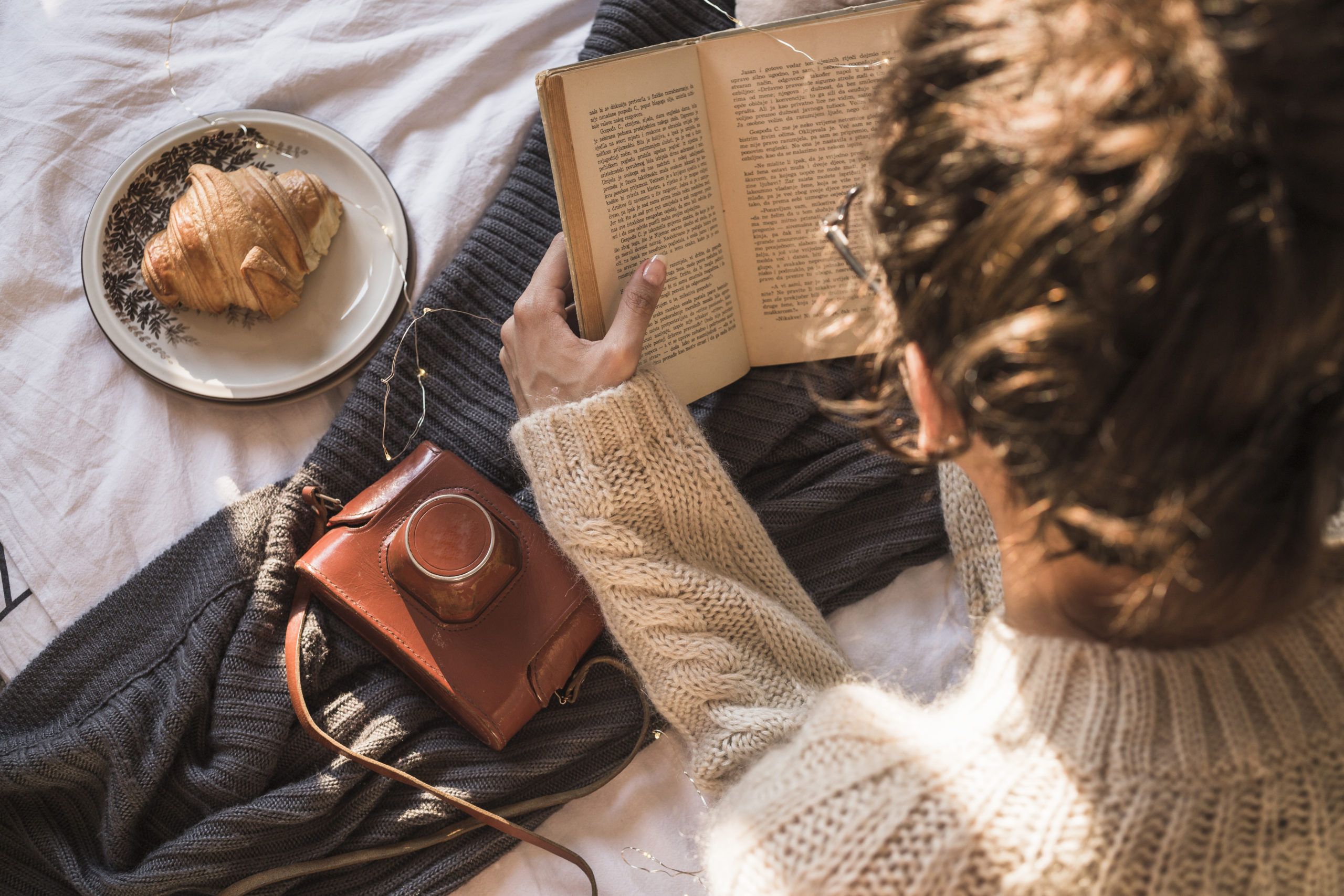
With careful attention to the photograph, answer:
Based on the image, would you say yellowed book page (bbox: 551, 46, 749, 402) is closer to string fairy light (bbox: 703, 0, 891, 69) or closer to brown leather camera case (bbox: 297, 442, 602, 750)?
string fairy light (bbox: 703, 0, 891, 69)

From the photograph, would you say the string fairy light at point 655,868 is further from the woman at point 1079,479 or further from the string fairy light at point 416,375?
the string fairy light at point 416,375

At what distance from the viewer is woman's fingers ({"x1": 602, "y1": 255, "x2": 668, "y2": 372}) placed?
76 centimetres

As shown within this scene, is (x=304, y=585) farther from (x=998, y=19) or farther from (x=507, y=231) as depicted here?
(x=998, y=19)

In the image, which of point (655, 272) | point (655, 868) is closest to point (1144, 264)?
point (655, 272)

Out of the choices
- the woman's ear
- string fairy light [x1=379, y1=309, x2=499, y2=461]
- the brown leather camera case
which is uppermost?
the woman's ear

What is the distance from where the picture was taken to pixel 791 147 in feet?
2.75

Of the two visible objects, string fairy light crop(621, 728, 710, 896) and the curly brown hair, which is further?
string fairy light crop(621, 728, 710, 896)

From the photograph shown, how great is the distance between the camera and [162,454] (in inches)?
36.7

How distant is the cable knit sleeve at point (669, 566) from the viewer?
0.75 m

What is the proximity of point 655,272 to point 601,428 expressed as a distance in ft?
0.49

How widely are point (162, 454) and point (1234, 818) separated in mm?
1016

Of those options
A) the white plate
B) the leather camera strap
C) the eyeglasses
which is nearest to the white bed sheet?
the white plate

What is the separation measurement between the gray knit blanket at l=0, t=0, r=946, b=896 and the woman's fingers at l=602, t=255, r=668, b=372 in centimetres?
21

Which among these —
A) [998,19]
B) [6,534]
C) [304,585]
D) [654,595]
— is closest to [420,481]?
[304,585]
